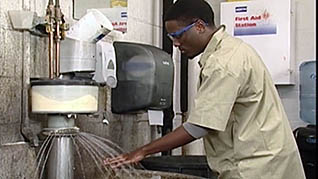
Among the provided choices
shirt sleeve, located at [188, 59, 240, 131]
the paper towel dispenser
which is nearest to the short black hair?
shirt sleeve, located at [188, 59, 240, 131]

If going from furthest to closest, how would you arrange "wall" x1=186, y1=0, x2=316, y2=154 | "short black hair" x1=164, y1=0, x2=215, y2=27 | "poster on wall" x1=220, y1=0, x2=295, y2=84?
"wall" x1=186, y1=0, x2=316, y2=154 < "poster on wall" x1=220, y1=0, x2=295, y2=84 < "short black hair" x1=164, y1=0, x2=215, y2=27

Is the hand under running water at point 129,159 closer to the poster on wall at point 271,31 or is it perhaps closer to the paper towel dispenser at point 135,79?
the paper towel dispenser at point 135,79

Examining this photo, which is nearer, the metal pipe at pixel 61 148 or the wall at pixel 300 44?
the metal pipe at pixel 61 148

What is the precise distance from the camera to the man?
1.79 m

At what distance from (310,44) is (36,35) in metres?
2.38

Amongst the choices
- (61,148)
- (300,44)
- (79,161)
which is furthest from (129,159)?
(300,44)

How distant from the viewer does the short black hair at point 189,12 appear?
199cm

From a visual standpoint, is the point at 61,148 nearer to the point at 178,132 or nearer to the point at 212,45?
the point at 178,132

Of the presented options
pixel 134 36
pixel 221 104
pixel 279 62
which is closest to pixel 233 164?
pixel 221 104

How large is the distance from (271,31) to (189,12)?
1.85 metres

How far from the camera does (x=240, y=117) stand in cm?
188

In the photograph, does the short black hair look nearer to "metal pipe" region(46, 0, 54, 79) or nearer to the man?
the man

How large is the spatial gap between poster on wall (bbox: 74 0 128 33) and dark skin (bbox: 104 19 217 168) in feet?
1.73

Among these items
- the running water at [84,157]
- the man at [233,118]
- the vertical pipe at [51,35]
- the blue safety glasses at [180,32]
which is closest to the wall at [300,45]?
the running water at [84,157]
